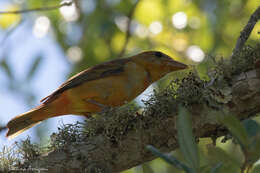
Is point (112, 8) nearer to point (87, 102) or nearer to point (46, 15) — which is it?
point (46, 15)

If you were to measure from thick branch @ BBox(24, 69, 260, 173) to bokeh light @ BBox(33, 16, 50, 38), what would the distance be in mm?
3940

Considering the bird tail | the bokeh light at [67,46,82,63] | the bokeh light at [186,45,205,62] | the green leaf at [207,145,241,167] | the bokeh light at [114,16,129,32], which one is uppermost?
the bokeh light at [114,16,129,32]

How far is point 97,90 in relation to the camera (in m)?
4.25

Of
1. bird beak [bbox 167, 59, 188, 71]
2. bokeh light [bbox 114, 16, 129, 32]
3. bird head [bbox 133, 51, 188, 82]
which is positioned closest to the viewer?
bird beak [bbox 167, 59, 188, 71]

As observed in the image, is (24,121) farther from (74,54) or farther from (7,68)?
(7,68)

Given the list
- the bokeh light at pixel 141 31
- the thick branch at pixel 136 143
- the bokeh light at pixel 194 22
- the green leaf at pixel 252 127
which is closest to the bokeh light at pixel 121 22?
the bokeh light at pixel 141 31

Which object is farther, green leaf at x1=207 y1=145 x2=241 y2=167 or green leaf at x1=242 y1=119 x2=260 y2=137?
green leaf at x1=207 y1=145 x2=241 y2=167

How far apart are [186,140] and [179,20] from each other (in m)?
4.75

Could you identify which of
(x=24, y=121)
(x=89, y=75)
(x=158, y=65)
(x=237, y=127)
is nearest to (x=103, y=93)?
(x=89, y=75)

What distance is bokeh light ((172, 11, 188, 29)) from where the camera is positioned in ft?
20.8

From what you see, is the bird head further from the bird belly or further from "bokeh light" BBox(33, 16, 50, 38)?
"bokeh light" BBox(33, 16, 50, 38)

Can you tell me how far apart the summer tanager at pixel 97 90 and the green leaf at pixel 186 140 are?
228 cm

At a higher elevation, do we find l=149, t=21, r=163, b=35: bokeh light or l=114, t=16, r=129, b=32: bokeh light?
l=114, t=16, r=129, b=32: bokeh light

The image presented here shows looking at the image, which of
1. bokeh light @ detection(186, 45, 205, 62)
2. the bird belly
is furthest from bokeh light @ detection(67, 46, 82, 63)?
the bird belly
